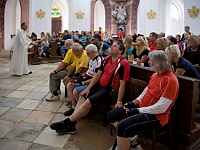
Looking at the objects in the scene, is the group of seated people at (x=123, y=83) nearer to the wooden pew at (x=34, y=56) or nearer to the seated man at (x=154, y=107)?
the seated man at (x=154, y=107)

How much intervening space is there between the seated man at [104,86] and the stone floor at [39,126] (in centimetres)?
16

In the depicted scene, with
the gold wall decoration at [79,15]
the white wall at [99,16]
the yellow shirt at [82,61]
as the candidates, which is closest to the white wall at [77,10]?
the gold wall decoration at [79,15]

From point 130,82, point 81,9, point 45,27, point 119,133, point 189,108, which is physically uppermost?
point 81,9

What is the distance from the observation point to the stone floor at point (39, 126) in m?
3.00

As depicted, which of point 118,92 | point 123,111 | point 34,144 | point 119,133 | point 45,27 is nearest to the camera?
point 119,133

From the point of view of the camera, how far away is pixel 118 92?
3.28m

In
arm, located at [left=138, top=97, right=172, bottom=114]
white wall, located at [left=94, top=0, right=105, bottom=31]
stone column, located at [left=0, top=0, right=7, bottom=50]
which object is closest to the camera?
arm, located at [left=138, top=97, right=172, bottom=114]

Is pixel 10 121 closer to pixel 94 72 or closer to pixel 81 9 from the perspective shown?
pixel 94 72

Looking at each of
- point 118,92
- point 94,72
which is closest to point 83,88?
point 94,72

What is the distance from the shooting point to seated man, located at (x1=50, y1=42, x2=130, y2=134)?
10.6 feet

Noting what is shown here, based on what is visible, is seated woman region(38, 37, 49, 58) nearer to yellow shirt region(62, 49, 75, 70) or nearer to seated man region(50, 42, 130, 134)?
yellow shirt region(62, 49, 75, 70)

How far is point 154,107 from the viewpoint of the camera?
2426mm

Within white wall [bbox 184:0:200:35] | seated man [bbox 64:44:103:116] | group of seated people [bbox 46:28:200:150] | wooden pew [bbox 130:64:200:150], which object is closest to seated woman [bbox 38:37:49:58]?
group of seated people [bbox 46:28:200:150]

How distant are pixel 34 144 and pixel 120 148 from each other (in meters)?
1.17
